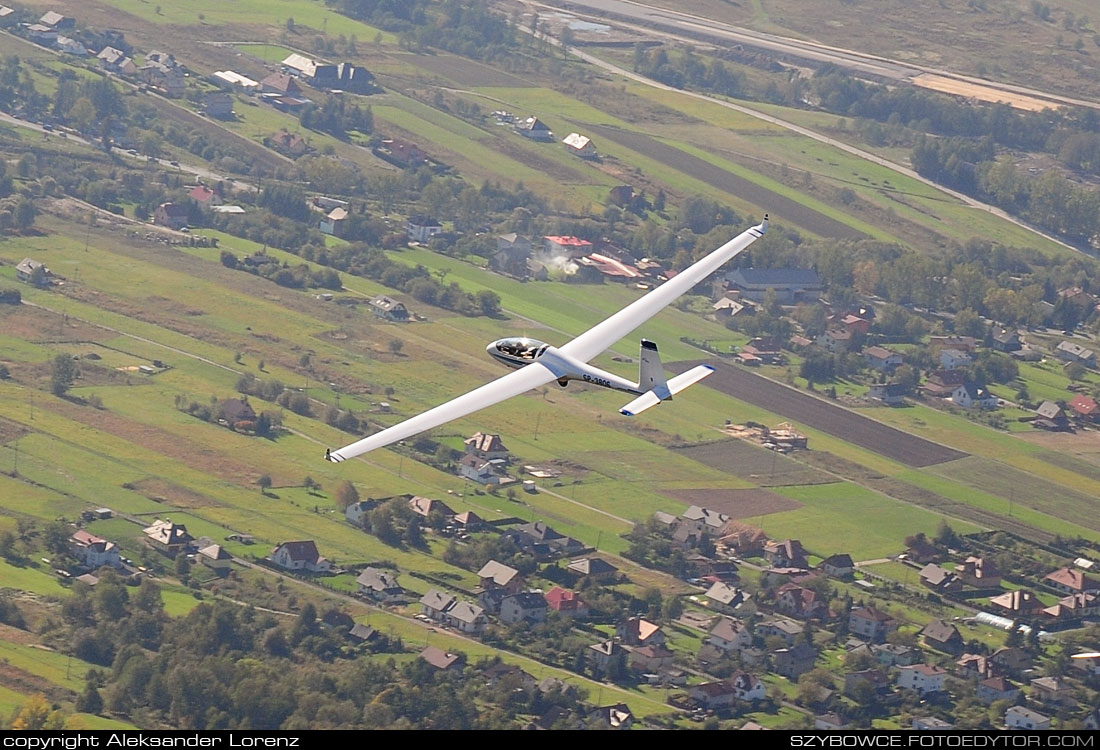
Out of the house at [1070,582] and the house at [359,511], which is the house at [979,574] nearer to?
the house at [1070,582]

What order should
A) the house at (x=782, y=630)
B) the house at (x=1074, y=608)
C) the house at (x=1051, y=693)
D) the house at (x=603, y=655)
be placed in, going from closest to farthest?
1. the house at (x=603, y=655)
2. the house at (x=1051, y=693)
3. the house at (x=782, y=630)
4. the house at (x=1074, y=608)

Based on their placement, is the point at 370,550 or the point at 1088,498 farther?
the point at 1088,498

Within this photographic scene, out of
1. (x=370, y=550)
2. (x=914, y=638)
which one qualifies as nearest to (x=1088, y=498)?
(x=914, y=638)

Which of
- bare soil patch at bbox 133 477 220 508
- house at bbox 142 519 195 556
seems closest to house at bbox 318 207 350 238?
bare soil patch at bbox 133 477 220 508

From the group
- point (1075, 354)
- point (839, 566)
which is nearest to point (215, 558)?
point (839, 566)

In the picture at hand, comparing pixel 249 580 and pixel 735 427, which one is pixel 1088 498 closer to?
pixel 735 427

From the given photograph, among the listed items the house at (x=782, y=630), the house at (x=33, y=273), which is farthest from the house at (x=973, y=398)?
the house at (x=33, y=273)

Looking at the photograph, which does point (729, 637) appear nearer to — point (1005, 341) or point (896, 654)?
point (896, 654)
